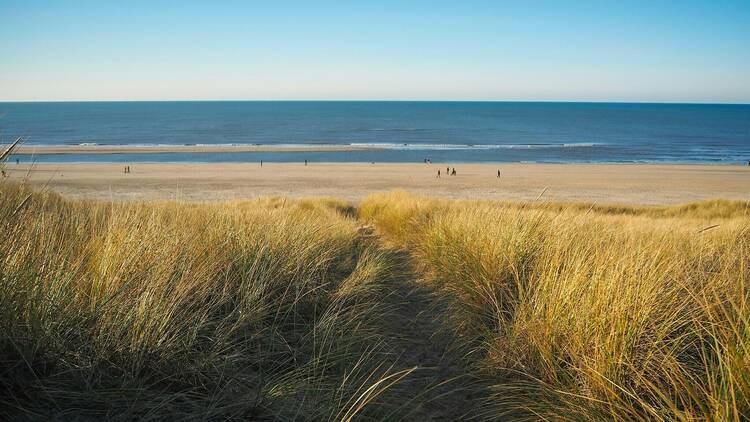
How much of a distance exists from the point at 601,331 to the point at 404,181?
3428cm

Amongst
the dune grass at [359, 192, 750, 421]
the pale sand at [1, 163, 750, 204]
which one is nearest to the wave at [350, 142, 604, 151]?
the pale sand at [1, 163, 750, 204]

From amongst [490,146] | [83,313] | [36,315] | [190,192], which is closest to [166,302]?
[83,313]

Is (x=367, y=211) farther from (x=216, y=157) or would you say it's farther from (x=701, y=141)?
(x=701, y=141)

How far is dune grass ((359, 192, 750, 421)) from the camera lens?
2.59 meters

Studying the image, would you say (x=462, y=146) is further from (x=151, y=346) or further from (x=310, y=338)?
(x=151, y=346)

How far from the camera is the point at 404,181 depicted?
122 ft

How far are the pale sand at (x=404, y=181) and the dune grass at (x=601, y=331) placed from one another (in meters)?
19.7

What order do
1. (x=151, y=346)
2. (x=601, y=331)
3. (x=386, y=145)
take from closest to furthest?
(x=151, y=346)
(x=601, y=331)
(x=386, y=145)

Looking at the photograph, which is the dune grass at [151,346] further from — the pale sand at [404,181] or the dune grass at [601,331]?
the pale sand at [404,181]

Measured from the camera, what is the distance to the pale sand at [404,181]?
95.8ft

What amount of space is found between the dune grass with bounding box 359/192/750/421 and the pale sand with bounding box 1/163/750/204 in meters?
19.7

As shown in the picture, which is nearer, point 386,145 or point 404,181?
point 404,181

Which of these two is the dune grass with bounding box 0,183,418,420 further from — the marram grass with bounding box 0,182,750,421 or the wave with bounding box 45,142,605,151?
the wave with bounding box 45,142,605,151

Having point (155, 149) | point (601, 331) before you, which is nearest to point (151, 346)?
point (601, 331)
